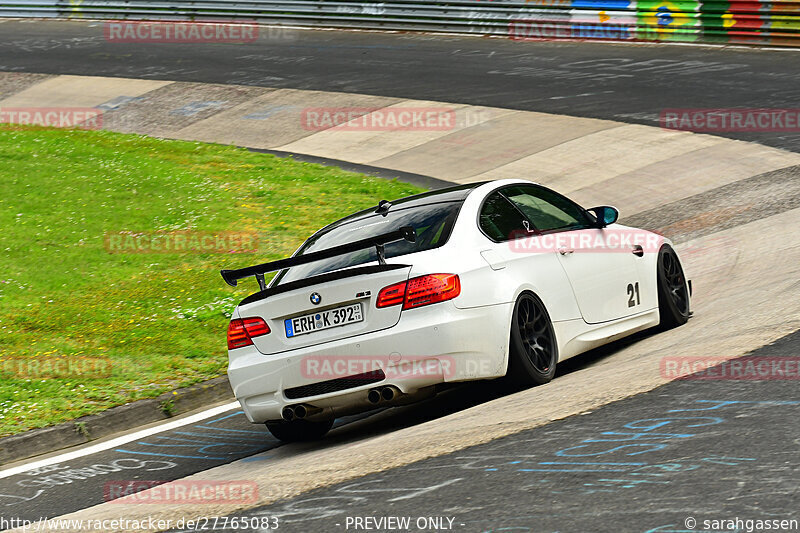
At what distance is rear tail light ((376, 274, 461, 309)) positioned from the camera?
672 cm

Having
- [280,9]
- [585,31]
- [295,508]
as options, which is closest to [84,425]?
[295,508]

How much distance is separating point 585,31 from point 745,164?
11.4 metres

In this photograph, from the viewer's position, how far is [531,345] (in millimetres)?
7223

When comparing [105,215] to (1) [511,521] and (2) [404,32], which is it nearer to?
(1) [511,521]

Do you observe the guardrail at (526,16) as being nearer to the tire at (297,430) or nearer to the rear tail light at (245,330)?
the tire at (297,430)

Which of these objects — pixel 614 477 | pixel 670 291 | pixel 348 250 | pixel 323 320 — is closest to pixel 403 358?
Answer: pixel 323 320

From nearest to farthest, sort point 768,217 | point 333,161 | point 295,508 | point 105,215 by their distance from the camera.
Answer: point 295,508 < point 768,217 < point 105,215 < point 333,161

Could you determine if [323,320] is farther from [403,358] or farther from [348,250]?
[403,358]

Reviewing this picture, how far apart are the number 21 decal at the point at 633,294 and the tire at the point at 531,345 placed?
3.96 ft

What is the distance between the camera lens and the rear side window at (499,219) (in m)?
7.45

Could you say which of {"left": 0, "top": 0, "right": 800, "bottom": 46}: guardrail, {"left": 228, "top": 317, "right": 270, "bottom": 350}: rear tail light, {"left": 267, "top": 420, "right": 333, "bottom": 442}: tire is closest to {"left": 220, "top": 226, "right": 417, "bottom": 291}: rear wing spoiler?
{"left": 228, "top": 317, "right": 270, "bottom": 350}: rear tail light

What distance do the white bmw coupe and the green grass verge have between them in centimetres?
208

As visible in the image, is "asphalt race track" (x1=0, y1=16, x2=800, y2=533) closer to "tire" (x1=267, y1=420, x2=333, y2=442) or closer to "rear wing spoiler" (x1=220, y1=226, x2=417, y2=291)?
"tire" (x1=267, y1=420, x2=333, y2=442)

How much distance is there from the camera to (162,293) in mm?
11430
